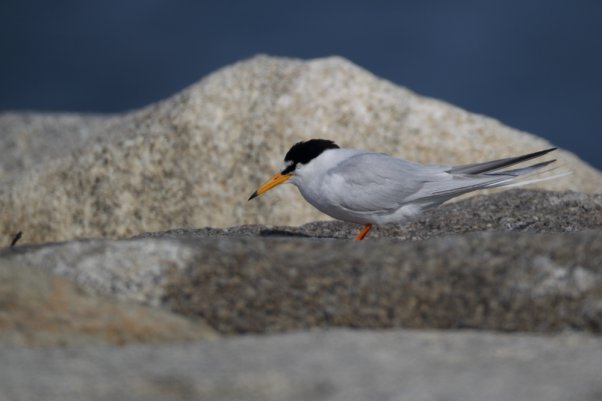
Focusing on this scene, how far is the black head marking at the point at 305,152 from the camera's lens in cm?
617

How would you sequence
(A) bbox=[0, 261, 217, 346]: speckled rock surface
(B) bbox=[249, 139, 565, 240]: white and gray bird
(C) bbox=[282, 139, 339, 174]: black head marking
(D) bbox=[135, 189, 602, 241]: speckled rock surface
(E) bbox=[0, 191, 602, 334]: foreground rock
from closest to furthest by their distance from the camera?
(A) bbox=[0, 261, 217, 346]: speckled rock surface → (E) bbox=[0, 191, 602, 334]: foreground rock → (B) bbox=[249, 139, 565, 240]: white and gray bird → (D) bbox=[135, 189, 602, 241]: speckled rock surface → (C) bbox=[282, 139, 339, 174]: black head marking

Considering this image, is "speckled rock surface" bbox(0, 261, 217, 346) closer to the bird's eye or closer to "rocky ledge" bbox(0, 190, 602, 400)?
"rocky ledge" bbox(0, 190, 602, 400)

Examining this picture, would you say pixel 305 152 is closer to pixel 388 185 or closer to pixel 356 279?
pixel 388 185

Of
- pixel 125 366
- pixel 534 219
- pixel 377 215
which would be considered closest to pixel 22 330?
pixel 125 366

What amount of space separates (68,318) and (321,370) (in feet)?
3.42

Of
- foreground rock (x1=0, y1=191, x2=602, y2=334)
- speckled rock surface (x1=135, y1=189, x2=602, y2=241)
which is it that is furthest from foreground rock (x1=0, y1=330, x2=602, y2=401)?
speckled rock surface (x1=135, y1=189, x2=602, y2=241)

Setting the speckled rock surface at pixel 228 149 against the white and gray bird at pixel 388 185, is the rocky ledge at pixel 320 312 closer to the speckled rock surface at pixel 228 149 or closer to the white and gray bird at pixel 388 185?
the white and gray bird at pixel 388 185

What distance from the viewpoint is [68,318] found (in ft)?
10.7

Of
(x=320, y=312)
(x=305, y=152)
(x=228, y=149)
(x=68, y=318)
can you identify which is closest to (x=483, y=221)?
(x=305, y=152)

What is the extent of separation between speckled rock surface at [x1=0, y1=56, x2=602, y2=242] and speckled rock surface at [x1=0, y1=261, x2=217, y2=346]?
14.6 ft

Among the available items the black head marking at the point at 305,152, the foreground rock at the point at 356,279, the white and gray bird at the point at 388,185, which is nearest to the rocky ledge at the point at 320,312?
the foreground rock at the point at 356,279

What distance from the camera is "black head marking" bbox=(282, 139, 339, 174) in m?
6.17

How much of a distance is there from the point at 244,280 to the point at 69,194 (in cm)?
497

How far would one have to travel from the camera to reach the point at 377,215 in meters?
5.89
